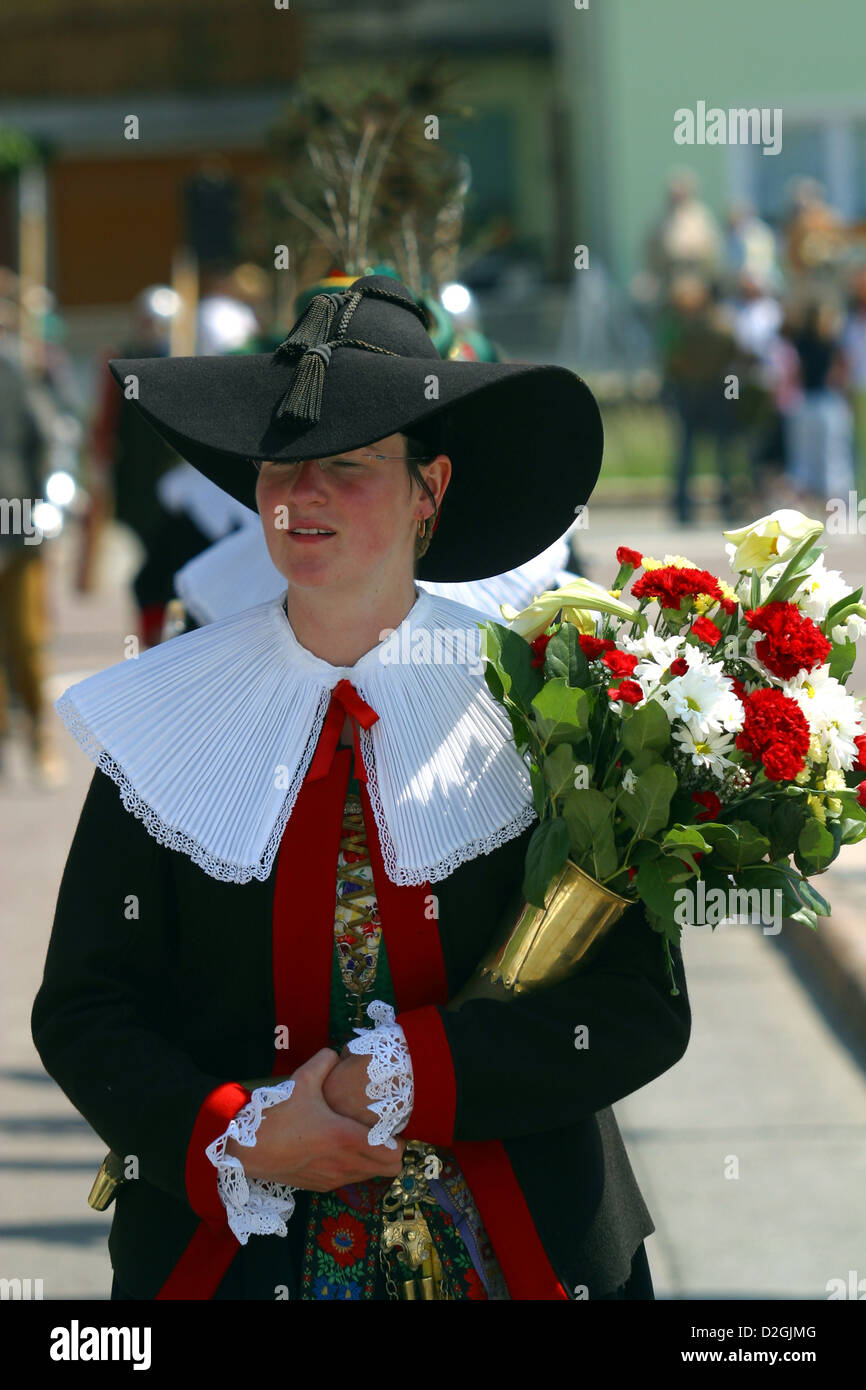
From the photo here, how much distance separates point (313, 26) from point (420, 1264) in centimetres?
2514

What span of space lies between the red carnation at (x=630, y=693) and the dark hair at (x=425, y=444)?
428 mm

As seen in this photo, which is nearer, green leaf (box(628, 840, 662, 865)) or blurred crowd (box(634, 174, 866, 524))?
green leaf (box(628, 840, 662, 865))

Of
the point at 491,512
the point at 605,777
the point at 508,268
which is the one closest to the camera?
the point at 605,777

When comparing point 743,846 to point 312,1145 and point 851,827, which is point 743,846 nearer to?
point 851,827

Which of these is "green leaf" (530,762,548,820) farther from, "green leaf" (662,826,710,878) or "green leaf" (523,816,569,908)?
"green leaf" (662,826,710,878)

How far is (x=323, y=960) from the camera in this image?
96.3 inches

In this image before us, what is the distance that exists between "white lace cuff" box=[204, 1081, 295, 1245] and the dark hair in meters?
0.76

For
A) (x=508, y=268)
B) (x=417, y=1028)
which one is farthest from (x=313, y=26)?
(x=417, y=1028)

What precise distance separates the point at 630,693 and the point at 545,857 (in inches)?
8.6

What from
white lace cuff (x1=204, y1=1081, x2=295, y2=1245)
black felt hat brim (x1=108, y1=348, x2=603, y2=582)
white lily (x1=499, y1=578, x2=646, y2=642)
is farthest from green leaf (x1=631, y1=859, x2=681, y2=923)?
black felt hat brim (x1=108, y1=348, x2=603, y2=582)

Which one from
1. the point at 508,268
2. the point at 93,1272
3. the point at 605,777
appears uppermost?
the point at 508,268

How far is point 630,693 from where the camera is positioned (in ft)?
7.59

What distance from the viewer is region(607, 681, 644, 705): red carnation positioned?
2.31 metres
